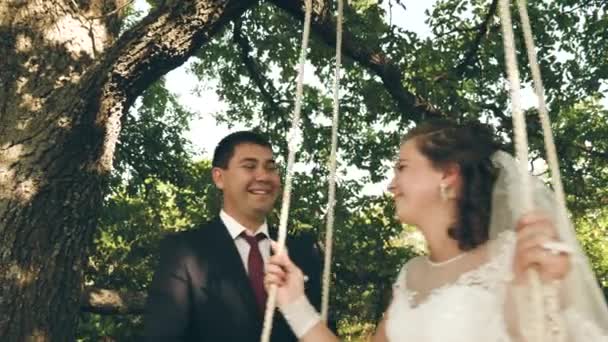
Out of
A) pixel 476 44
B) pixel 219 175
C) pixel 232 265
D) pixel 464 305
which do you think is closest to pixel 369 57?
pixel 476 44

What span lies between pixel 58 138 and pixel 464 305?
7.65ft

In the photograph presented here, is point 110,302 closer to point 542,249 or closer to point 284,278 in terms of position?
point 284,278

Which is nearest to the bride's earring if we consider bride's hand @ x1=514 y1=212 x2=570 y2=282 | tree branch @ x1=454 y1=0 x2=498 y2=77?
bride's hand @ x1=514 y1=212 x2=570 y2=282

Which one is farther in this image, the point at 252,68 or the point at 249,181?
the point at 252,68

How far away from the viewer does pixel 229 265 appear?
2.74 metres

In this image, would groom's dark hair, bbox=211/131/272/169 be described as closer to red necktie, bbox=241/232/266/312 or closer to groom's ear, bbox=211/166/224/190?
groom's ear, bbox=211/166/224/190

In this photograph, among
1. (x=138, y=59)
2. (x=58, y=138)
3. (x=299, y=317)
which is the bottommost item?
(x=299, y=317)

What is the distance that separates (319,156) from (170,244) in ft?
16.7

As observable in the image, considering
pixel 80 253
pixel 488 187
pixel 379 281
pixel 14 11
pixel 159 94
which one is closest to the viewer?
pixel 488 187

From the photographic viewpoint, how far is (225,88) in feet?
28.3

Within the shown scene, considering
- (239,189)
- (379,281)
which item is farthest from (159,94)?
(239,189)

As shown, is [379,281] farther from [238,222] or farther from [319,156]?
[238,222]

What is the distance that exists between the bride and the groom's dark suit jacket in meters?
0.32

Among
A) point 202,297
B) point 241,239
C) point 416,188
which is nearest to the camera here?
point 416,188
